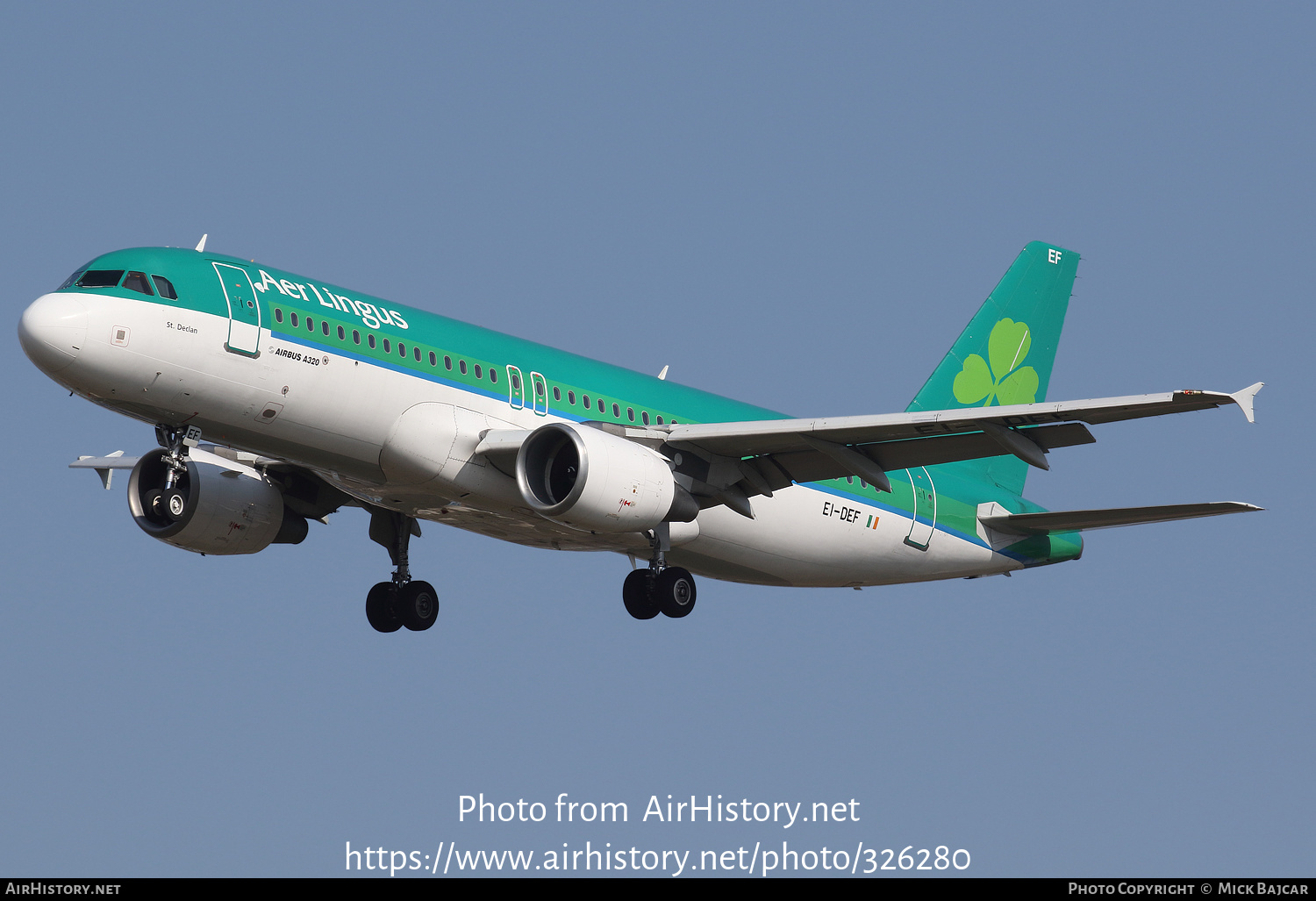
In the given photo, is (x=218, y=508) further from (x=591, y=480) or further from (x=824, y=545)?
(x=824, y=545)

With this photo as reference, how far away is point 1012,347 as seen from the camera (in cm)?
4172

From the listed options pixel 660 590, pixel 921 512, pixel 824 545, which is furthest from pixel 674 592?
pixel 921 512

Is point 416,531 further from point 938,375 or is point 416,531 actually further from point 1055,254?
point 1055,254

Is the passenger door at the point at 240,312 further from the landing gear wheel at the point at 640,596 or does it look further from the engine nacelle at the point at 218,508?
the landing gear wheel at the point at 640,596

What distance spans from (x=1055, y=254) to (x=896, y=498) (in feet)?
36.5

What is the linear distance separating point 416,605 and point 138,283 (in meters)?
10.5

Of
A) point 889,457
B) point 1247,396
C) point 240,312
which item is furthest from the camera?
point 889,457

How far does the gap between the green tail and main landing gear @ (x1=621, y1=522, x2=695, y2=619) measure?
30.5 feet

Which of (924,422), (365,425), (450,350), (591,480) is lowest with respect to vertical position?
(591,480)

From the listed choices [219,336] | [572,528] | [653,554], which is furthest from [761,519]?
[219,336]

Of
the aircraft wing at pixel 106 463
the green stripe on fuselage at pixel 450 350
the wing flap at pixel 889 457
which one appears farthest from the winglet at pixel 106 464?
the wing flap at pixel 889 457

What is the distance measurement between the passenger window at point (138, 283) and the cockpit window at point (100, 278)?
14 cm

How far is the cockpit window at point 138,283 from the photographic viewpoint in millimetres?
26438

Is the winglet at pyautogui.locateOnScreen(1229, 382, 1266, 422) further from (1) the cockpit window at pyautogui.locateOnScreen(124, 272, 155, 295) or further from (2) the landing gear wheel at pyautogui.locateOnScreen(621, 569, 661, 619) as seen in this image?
(1) the cockpit window at pyautogui.locateOnScreen(124, 272, 155, 295)
